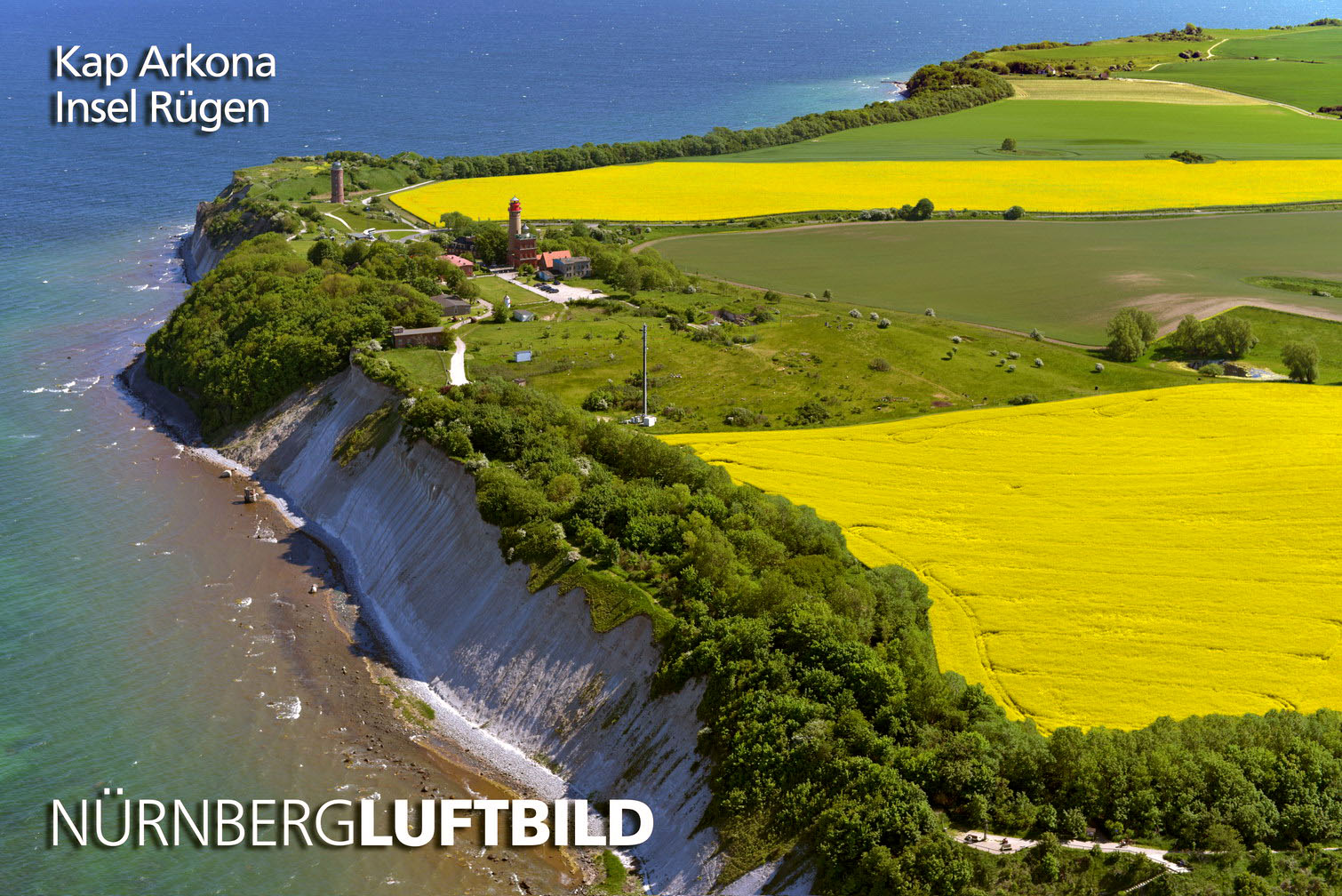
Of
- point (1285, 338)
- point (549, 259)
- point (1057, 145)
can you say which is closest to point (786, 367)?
point (549, 259)

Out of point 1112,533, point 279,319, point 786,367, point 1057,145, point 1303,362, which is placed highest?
point 1057,145

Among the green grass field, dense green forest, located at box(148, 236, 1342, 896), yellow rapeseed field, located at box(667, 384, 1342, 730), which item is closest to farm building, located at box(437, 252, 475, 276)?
yellow rapeseed field, located at box(667, 384, 1342, 730)

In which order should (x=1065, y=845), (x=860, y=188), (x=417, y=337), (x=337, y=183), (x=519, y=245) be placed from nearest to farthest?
1. (x=1065, y=845)
2. (x=417, y=337)
3. (x=519, y=245)
4. (x=337, y=183)
5. (x=860, y=188)

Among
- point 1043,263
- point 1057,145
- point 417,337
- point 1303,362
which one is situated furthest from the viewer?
point 1057,145

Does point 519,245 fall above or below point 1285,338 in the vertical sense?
above

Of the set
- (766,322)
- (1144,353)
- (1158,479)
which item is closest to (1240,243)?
(1144,353)

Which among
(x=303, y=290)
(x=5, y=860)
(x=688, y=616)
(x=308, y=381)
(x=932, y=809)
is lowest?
(x=5, y=860)

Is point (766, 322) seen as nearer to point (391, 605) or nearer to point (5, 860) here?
point (391, 605)

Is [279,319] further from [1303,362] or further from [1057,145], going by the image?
[1057,145]
